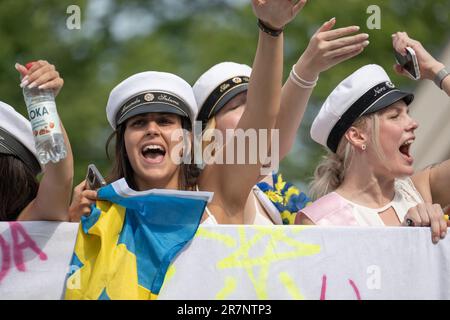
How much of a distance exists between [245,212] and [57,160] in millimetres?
995

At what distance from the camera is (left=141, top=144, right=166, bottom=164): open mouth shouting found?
441cm

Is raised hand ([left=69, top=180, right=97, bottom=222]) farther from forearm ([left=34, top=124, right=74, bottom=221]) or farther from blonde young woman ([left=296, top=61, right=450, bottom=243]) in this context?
blonde young woman ([left=296, top=61, right=450, bottom=243])

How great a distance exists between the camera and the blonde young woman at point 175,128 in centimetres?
413

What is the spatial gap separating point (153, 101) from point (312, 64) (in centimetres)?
64

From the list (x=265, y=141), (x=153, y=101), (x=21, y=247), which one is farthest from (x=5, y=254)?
(x=265, y=141)

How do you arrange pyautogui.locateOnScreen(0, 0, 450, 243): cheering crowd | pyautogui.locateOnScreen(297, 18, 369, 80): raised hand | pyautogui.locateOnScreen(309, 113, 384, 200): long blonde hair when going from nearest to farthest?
pyautogui.locateOnScreen(0, 0, 450, 243): cheering crowd → pyautogui.locateOnScreen(297, 18, 369, 80): raised hand → pyautogui.locateOnScreen(309, 113, 384, 200): long blonde hair

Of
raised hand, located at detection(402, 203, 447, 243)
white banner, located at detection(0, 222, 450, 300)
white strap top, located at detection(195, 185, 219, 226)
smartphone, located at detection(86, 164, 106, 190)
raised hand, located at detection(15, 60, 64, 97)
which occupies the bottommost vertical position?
white banner, located at detection(0, 222, 450, 300)

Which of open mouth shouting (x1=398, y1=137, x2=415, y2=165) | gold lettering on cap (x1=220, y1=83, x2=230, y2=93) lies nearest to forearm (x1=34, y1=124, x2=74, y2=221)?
gold lettering on cap (x1=220, y1=83, x2=230, y2=93)

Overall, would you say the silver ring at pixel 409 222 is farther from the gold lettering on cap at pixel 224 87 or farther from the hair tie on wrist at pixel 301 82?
the gold lettering on cap at pixel 224 87

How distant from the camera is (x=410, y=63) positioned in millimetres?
4590

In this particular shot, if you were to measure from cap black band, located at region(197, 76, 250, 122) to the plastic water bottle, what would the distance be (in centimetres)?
118

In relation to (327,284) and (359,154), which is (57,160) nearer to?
(327,284)

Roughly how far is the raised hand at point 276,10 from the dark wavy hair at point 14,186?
3.70 feet

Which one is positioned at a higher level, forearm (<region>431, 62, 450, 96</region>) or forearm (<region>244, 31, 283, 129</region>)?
forearm (<region>431, 62, 450, 96</region>)
